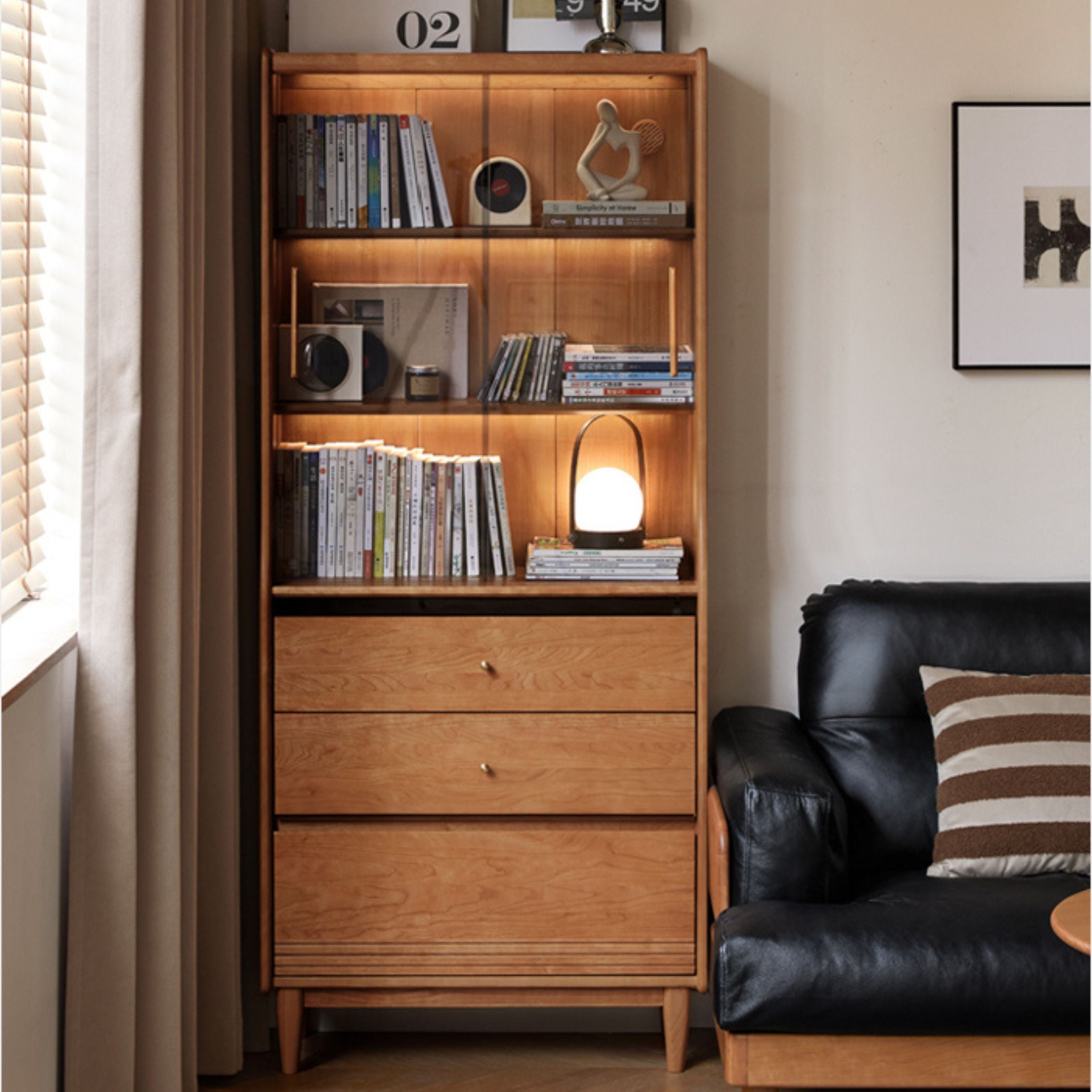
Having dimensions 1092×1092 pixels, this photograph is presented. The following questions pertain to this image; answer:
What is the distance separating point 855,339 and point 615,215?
23.8 inches

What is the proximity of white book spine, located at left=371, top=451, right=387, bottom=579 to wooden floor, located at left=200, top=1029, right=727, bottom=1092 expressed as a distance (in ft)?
3.30

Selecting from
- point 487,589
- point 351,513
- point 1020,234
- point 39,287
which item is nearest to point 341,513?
point 351,513

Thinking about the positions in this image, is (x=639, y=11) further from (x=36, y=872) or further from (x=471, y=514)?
(x=36, y=872)

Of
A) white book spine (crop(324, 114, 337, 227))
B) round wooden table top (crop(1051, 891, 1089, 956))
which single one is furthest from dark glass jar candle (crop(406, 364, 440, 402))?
round wooden table top (crop(1051, 891, 1089, 956))

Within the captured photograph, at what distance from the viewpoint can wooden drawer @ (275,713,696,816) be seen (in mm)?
2428

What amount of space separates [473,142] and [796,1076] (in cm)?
182

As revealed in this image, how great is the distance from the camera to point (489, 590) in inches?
95.4

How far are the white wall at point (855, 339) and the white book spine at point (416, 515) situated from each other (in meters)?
0.64

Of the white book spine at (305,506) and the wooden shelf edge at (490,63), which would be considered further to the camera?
the white book spine at (305,506)

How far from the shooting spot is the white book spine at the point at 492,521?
256 cm

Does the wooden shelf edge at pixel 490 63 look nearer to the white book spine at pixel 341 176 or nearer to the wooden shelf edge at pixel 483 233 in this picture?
the white book spine at pixel 341 176

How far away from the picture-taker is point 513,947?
244cm

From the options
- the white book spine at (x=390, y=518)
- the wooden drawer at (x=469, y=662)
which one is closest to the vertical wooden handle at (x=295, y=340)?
the white book spine at (x=390, y=518)

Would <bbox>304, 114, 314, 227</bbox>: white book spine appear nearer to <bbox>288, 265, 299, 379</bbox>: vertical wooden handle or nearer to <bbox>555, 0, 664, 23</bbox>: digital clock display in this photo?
<bbox>288, 265, 299, 379</bbox>: vertical wooden handle
